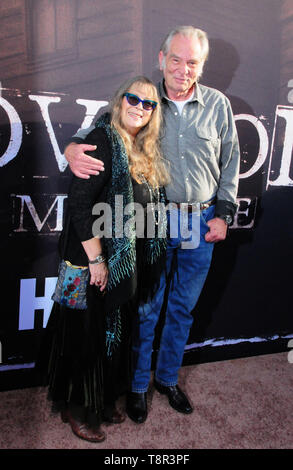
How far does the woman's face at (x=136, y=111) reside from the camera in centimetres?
143

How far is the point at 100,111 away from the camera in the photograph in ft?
6.25

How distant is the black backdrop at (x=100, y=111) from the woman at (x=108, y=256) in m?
0.44

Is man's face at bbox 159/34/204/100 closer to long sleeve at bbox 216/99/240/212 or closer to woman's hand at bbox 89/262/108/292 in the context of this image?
long sleeve at bbox 216/99/240/212

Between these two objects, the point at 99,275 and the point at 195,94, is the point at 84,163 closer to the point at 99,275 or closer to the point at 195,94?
the point at 99,275

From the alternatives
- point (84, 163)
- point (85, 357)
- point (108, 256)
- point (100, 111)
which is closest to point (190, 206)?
point (108, 256)

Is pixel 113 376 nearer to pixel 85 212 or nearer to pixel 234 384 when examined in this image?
pixel 85 212

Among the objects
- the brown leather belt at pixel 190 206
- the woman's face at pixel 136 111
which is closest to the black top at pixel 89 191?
the woman's face at pixel 136 111

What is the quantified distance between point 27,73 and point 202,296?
1.60 meters

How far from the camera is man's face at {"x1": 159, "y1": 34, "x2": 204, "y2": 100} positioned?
158cm

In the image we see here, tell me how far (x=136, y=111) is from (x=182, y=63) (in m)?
0.36

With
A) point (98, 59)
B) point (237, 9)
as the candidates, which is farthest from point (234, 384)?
point (237, 9)

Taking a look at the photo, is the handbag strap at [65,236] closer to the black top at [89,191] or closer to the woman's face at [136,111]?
the black top at [89,191]

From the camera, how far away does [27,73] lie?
1.76 metres

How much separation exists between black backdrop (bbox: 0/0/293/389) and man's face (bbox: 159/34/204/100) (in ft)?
1.09
